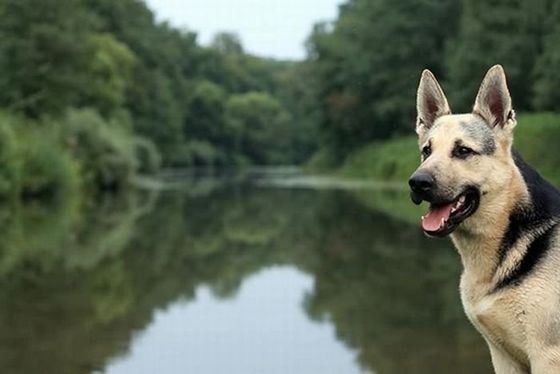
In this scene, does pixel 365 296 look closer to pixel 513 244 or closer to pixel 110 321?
pixel 110 321

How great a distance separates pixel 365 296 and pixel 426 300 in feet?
2.88

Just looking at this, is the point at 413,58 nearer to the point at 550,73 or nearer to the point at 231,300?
the point at 550,73

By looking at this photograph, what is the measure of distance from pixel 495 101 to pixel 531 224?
0.61 m

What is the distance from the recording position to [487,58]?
4706cm

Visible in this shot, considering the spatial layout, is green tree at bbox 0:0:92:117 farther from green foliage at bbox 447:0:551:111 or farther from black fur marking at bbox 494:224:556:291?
black fur marking at bbox 494:224:556:291

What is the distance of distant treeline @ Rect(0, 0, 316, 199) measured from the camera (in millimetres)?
47438

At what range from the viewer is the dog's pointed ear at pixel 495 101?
16.8 ft

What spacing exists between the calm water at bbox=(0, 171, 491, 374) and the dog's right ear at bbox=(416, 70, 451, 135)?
4640 mm

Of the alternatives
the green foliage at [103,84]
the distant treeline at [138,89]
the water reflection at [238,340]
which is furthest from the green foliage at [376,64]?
the water reflection at [238,340]

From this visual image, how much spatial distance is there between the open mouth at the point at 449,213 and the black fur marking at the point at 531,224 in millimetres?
228

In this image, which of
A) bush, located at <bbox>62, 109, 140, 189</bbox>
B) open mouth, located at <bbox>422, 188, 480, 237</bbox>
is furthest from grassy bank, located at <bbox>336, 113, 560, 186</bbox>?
open mouth, located at <bbox>422, 188, 480, 237</bbox>

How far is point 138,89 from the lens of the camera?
318ft

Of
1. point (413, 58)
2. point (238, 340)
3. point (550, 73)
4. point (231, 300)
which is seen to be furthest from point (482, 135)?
point (413, 58)

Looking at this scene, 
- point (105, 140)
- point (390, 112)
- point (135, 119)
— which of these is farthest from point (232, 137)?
point (105, 140)
